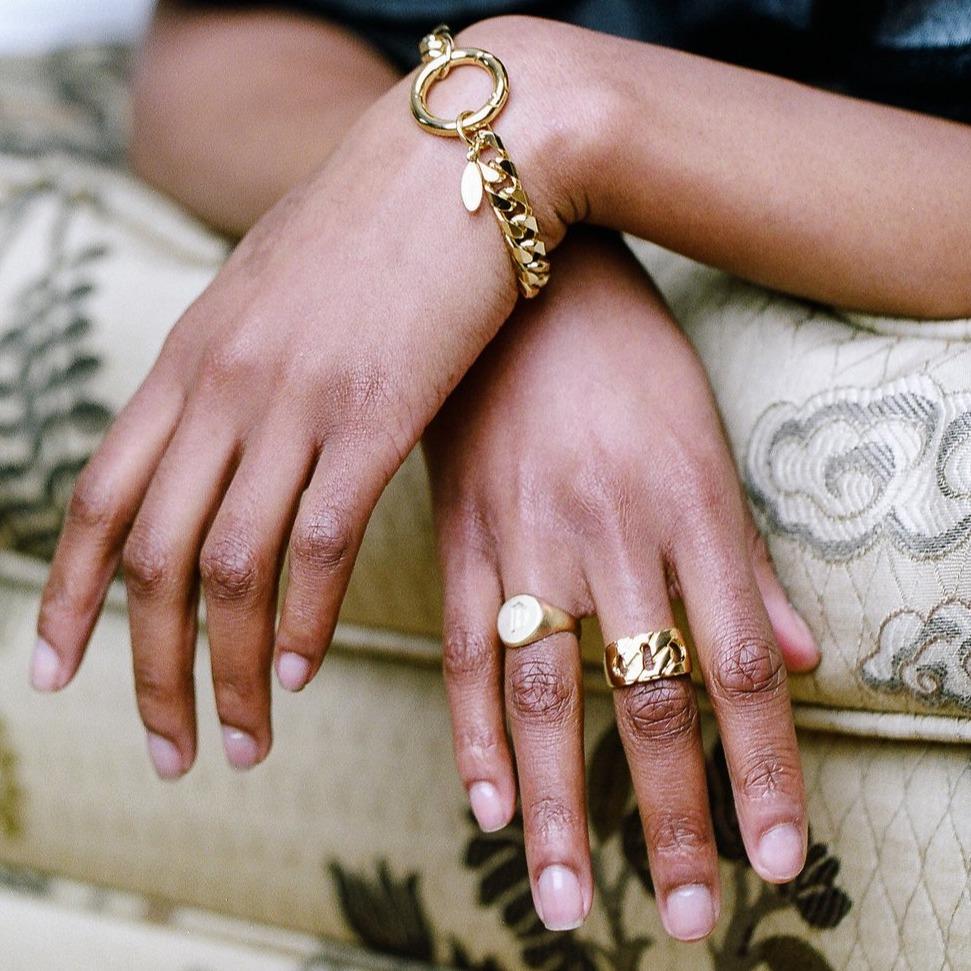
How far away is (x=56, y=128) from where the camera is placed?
988 millimetres

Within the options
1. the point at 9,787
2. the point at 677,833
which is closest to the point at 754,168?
the point at 677,833

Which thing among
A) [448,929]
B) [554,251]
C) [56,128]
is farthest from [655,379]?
[56,128]

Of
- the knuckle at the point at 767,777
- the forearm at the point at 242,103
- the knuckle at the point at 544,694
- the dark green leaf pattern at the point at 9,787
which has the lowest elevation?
the dark green leaf pattern at the point at 9,787

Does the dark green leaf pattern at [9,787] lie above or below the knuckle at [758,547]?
below

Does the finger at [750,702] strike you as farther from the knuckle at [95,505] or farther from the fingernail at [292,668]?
the knuckle at [95,505]

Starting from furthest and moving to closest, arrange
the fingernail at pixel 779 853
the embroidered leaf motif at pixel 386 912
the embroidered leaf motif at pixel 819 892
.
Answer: the embroidered leaf motif at pixel 386 912, the embroidered leaf motif at pixel 819 892, the fingernail at pixel 779 853

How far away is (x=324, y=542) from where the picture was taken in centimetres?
45

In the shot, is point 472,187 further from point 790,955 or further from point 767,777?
point 790,955

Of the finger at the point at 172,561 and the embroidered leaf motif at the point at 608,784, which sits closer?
the finger at the point at 172,561

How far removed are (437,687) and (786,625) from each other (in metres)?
0.26

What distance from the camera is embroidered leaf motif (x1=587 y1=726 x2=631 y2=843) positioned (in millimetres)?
591

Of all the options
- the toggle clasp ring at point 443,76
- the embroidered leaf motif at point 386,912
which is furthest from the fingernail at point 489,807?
the toggle clasp ring at point 443,76

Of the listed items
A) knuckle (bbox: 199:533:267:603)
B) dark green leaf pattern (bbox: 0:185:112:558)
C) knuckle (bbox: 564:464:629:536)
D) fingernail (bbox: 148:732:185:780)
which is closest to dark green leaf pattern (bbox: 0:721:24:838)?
dark green leaf pattern (bbox: 0:185:112:558)

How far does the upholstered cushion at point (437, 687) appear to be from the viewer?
48 centimetres
